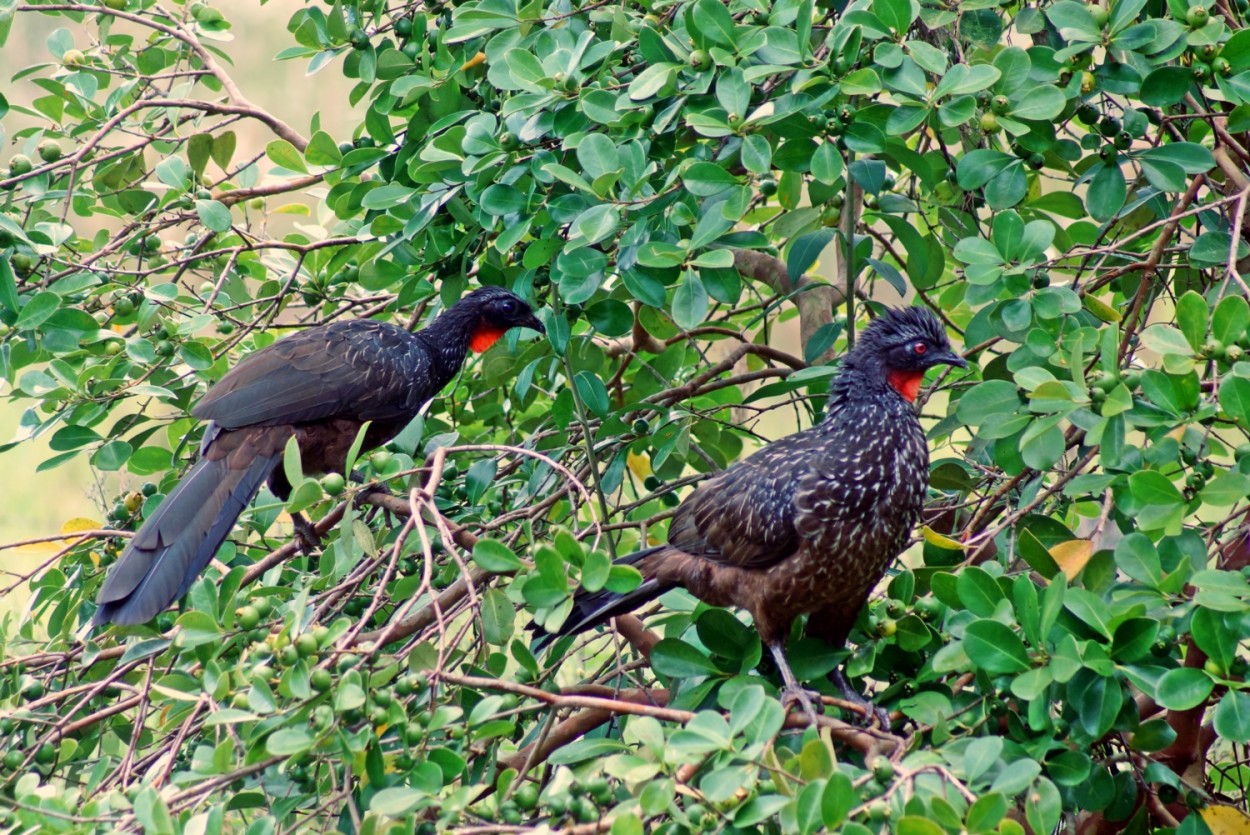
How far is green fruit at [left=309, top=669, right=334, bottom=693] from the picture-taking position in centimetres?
198

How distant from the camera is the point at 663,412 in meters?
3.52

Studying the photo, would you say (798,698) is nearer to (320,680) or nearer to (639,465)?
(320,680)

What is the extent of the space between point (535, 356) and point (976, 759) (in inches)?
71.1

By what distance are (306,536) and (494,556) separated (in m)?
1.85

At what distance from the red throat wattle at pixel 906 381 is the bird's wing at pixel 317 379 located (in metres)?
1.83

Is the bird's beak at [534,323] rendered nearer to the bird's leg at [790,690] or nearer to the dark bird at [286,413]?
the dark bird at [286,413]

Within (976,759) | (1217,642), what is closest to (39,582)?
(976,759)

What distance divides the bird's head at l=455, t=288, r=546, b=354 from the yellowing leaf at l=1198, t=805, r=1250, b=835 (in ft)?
9.38

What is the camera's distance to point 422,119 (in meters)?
3.41

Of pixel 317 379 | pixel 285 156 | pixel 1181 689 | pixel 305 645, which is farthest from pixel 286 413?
pixel 1181 689

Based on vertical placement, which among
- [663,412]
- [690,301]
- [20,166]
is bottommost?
[663,412]

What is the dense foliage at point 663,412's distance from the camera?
2.07 metres

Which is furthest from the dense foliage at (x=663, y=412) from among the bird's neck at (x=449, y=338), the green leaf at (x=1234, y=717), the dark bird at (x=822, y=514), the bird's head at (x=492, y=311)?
the bird's head at (x=492, y=311)

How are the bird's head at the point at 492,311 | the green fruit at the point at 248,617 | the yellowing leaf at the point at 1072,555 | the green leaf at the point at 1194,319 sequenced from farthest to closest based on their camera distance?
the bird's head at the point at 492,311 → the yellowing leaf at the point at 1072,555 → the green fruit at the point at 248,617 → the green leaf at the point at 1194,319
